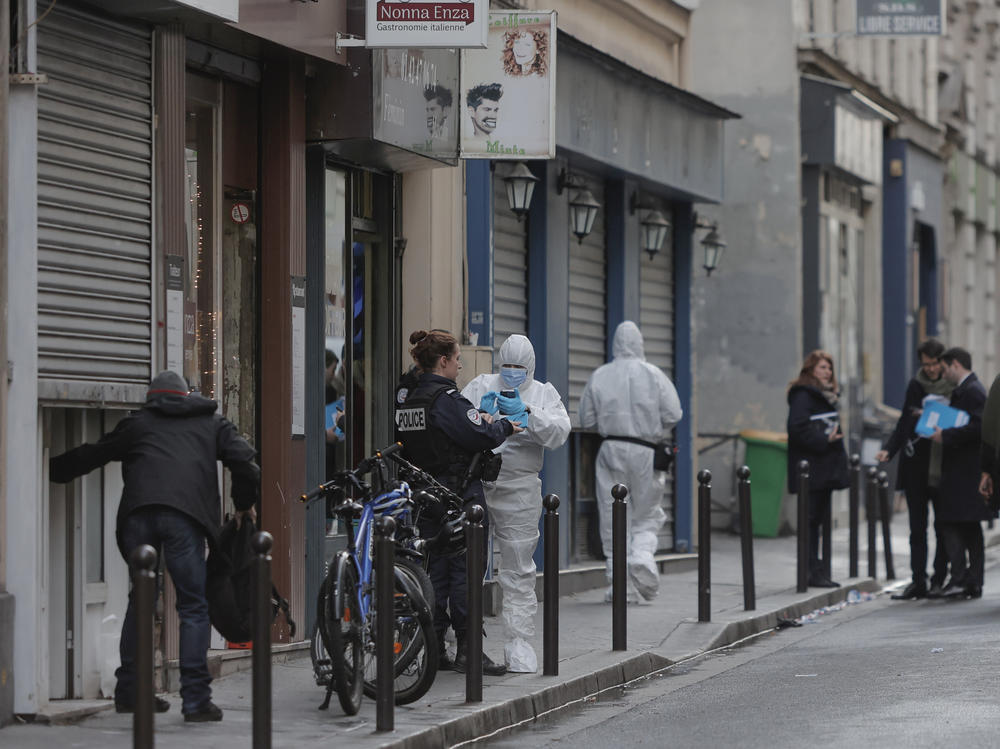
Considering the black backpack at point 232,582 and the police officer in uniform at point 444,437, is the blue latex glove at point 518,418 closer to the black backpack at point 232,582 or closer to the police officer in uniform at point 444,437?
the police officer in uniform at point 444,437

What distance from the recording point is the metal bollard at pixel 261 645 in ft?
24.3

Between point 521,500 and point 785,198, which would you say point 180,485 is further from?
point 785,198

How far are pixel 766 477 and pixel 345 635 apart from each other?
14.1 meters

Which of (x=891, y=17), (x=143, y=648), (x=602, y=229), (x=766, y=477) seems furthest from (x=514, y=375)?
(x=891, y=17)

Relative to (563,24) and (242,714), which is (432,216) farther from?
(242,714)

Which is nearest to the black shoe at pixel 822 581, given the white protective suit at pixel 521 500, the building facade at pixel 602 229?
the building facade at pixel 602 229

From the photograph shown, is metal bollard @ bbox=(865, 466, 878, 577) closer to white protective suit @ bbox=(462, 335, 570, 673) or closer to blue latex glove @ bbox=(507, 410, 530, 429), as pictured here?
white protective suit @ bbox=(462, 335, 570, 673)

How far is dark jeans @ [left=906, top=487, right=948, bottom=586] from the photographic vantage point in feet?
51.3

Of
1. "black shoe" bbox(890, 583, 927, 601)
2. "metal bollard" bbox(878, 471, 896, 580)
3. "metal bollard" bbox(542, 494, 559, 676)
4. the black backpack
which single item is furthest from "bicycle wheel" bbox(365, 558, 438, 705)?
"metal bollard" bbox(878, 471, 896, 580)

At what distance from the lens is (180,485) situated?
868 cm

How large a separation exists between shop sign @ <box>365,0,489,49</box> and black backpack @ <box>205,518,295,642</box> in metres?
3.54

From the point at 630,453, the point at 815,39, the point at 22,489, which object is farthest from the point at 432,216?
the point at 815,39

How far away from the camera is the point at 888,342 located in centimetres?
3077

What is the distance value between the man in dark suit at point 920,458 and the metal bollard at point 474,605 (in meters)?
6.78
